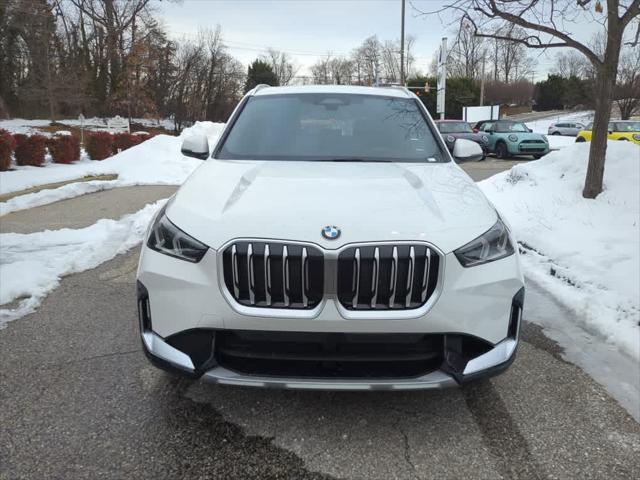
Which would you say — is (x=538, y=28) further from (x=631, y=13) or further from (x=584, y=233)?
(x=584, y=233)

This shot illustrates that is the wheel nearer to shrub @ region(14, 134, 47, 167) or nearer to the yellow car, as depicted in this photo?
the yellow car

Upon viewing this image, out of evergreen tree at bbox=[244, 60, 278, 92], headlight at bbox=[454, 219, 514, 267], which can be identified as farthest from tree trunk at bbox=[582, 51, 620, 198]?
evergreen tree at bbox=[244, 60, 278, 92]

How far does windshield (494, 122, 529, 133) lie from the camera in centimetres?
2205

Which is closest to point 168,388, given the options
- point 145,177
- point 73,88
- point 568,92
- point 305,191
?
point 305,191

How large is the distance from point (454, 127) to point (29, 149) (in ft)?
53.6

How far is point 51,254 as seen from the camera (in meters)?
5.91

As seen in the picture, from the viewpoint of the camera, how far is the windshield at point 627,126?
2190cm

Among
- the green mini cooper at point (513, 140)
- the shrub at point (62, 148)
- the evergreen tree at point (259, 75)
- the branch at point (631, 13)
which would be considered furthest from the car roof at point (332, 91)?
the evergreen tree at point (259, 75)

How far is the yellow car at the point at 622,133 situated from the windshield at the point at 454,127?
4.50 meters

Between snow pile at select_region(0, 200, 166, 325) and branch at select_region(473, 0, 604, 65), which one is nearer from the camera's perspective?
snow pile at select_region(0, 200, 166, 325)

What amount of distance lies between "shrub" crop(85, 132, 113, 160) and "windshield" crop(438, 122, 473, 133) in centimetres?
1333

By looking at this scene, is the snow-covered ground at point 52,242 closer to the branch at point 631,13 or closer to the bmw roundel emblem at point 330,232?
the bmw roundel emblem at point 330,232

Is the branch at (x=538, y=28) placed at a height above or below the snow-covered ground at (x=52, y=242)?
above

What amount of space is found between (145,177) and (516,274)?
12.3m
